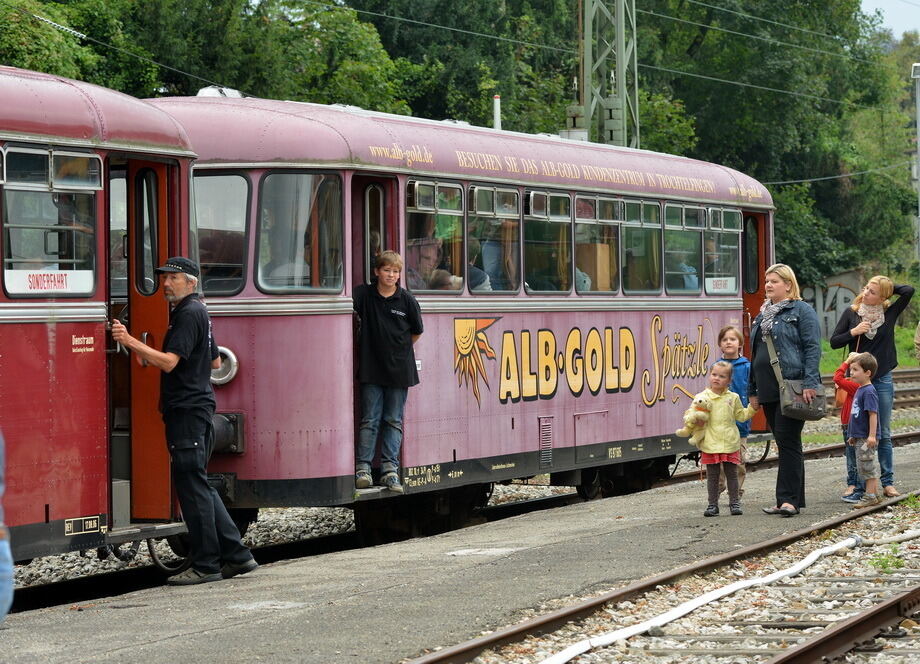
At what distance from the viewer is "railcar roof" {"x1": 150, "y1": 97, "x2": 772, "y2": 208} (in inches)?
439

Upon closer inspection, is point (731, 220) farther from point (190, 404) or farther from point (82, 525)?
point (82, 525)

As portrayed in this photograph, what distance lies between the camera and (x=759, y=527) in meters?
11.6

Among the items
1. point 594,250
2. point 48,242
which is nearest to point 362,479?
point 48,242

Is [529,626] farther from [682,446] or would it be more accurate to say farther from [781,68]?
[781,68]

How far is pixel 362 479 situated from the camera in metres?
11.3

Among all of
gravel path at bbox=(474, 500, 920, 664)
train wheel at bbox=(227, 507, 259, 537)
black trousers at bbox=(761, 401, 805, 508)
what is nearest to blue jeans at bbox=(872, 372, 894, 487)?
black trousers at bbox=(761, 401, 805, 508)

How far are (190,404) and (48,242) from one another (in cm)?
126

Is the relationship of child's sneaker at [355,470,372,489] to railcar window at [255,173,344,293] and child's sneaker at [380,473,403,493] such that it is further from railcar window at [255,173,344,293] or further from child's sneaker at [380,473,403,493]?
railcar window at [255,173,344,293]

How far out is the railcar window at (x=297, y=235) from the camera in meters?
11.0

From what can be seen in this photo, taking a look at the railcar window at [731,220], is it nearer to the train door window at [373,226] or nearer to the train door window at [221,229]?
the train door window at [373,226]

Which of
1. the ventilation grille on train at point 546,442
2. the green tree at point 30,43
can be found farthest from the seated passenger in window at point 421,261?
the green tree at point 30,43

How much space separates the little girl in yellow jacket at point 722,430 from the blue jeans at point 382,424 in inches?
89.0

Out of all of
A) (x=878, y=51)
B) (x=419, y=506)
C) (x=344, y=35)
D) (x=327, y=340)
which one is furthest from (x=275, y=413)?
(x=878, y=51)

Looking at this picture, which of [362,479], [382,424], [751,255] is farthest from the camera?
[751,255]
